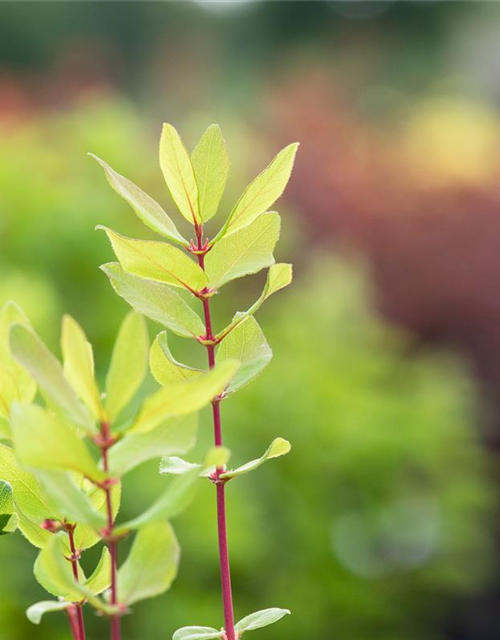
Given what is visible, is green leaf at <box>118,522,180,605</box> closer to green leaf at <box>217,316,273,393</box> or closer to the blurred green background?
green leaf at <box>217,316,273,393</box>

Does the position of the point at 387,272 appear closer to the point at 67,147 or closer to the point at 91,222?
the point at 67,147

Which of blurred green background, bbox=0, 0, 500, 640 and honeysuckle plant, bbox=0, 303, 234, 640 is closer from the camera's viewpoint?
honeysuckle plant, bbox=0, 303, 234, 640

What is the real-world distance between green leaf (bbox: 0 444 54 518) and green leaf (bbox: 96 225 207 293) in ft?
0.21

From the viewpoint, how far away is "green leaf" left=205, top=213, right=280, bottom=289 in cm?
28

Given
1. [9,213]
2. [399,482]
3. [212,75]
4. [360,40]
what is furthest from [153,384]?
[360,40]

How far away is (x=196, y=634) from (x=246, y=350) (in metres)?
0.08

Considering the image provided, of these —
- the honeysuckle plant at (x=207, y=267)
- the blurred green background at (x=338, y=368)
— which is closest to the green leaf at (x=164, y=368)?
the honeysuckle plant at (x=207, y=267)

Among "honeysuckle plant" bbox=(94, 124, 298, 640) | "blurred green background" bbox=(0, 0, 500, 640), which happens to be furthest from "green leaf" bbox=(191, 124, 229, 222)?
"blurred green background" bbox=(0, 0, 500, 640)

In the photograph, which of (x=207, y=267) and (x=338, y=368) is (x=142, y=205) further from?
(x=338, y=368)

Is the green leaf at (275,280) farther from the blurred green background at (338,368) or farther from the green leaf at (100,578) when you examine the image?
the blurred green background at (338,368)

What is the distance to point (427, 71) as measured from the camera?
612 inches

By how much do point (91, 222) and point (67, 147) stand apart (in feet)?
2.46

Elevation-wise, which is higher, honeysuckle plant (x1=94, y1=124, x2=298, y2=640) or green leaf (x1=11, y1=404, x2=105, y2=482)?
honeysuckle plant (x1=94, y1=124, x2=298, y2=640)

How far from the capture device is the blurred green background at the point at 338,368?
1903mm
